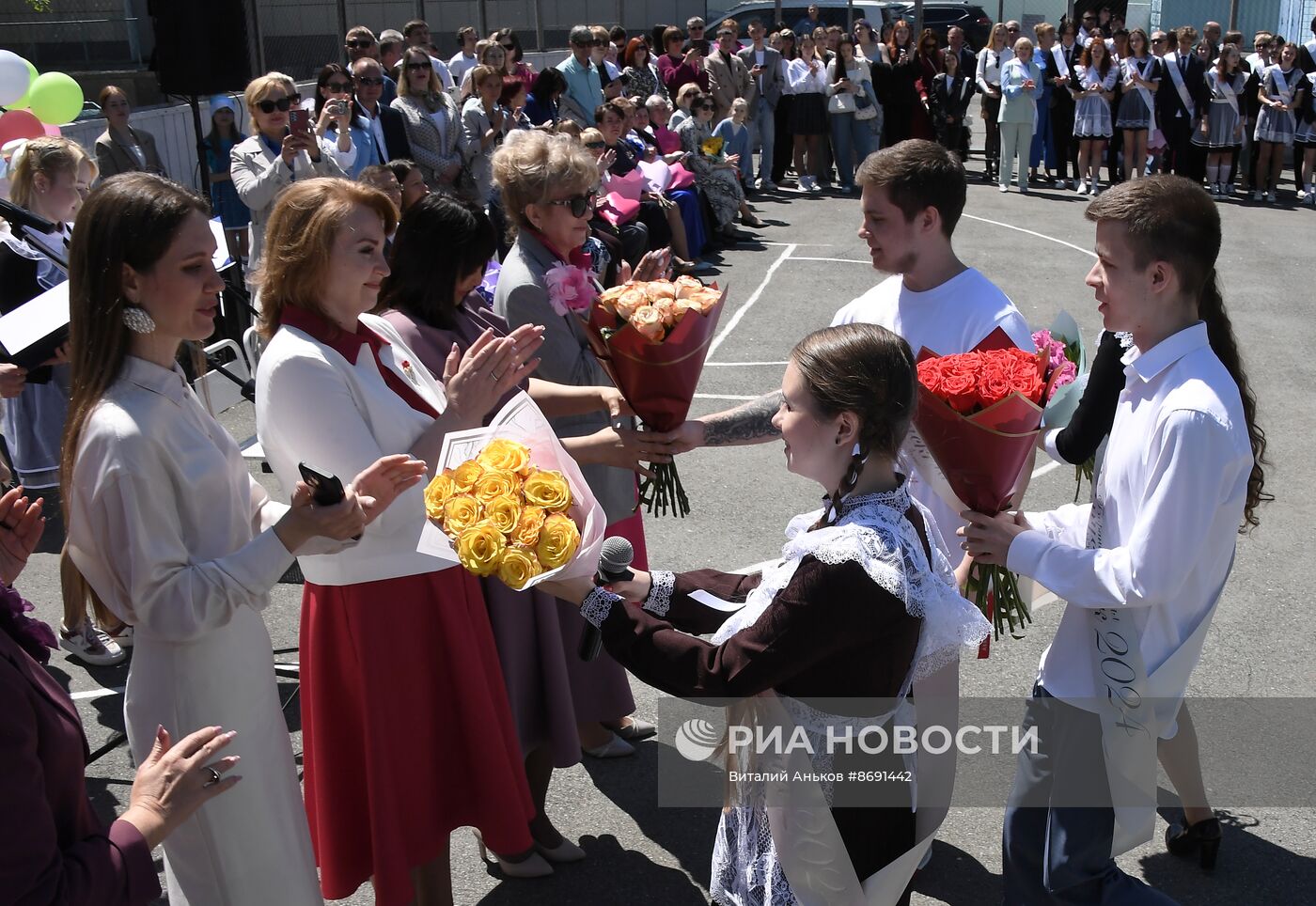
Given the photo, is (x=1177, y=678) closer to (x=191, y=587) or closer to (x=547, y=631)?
(x=547, y=631)

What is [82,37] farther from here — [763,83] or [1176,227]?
[1176,227]

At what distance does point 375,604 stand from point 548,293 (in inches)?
53.6

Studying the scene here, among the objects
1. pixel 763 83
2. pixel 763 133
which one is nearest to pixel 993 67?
pixel 763 83

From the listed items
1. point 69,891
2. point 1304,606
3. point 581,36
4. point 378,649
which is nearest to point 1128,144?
point 581,36

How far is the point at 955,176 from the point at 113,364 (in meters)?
2.60

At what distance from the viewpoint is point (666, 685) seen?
2660 millimetres

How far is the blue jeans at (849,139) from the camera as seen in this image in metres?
19.8

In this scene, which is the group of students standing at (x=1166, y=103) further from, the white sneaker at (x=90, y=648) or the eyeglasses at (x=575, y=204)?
the white sneaker at (x=90, y=648)

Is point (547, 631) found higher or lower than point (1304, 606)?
higher

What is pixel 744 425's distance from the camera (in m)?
4.02

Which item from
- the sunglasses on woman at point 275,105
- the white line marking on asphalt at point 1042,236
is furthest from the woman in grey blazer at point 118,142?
the white line marking on asphalt at point 1042,236

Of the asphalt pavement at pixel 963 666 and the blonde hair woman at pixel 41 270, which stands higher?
the blonde hair woman at pixel 41 270

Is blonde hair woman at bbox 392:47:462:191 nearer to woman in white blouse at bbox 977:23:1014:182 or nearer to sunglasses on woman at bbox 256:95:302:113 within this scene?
sunglasses on woman at bbox 256:95:302:113

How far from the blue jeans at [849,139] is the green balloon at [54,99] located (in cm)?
1276
